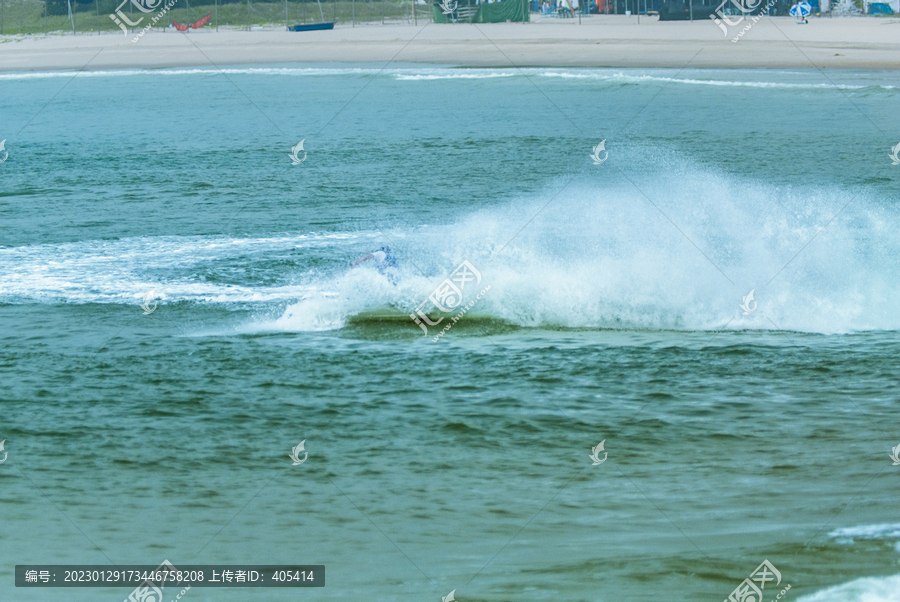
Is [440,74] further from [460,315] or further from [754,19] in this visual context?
[460,315]

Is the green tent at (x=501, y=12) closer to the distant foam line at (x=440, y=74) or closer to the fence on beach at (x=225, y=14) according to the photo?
the fence on beach at (x=225, y=14)

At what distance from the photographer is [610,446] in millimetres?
8523

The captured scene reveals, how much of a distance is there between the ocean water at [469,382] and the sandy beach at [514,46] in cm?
2569

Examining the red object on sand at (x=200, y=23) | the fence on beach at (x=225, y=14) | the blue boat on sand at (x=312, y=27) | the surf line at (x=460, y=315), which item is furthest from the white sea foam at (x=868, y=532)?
the red object on sand at (x=200, y=23)

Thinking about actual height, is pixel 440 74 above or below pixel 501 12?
below

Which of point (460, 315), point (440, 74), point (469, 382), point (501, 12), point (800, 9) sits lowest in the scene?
point (469, 382)

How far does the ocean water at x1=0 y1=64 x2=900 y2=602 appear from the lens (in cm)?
686

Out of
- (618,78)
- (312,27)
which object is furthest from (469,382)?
(312,27)

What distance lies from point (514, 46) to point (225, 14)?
29873 millimetres

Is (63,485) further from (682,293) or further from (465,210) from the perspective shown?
(465,210)

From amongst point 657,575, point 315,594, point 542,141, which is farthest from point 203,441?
point 542,141

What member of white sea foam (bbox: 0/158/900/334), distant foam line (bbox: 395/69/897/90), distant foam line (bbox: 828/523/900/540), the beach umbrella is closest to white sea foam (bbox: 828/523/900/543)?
distant foam line (bbox: 828/523/900/540)

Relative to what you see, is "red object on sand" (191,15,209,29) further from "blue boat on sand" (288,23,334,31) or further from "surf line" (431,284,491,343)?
"surf line" (431,284,491,343)

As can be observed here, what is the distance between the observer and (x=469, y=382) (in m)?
10.2
